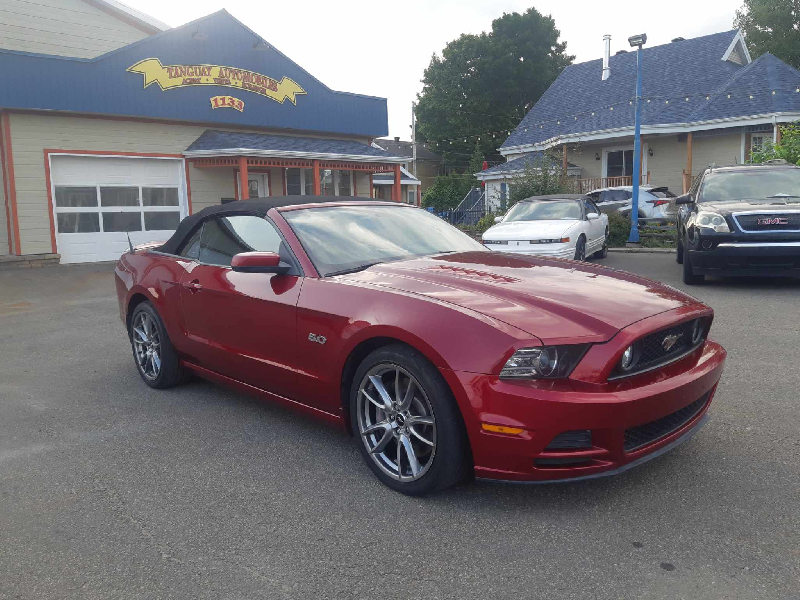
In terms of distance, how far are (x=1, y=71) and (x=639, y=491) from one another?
15808 mm

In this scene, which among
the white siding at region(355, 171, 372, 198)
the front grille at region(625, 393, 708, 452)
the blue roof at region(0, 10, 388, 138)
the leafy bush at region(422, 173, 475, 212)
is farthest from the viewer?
the leafy bush at region(422, 173, 475, 212)

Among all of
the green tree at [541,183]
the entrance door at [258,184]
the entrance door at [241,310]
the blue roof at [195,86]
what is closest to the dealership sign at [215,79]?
the blue roof at [195,86]

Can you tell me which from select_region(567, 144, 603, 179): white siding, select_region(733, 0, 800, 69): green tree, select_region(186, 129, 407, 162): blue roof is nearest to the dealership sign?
select_region(186, 129, 407, 162): blue roof

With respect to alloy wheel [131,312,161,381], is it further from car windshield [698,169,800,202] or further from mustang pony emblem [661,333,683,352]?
car windshield [698,169,800,202]

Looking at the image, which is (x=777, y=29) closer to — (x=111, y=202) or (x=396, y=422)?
(x=111, y=202)

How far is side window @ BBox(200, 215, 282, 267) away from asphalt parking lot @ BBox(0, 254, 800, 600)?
1.09m

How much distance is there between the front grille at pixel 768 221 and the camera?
853 cm

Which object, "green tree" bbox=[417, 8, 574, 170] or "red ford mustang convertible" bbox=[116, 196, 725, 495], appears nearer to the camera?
"red ford mustang convertible" bbox=[116, 196, 725, 495]

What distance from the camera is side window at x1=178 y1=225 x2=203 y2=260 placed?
5018 millimetres

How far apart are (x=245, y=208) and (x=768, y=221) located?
6994 mm

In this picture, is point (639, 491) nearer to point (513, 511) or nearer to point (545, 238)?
point (513, 511)

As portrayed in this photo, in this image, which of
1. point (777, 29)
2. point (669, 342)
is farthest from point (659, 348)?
point (777, 29)

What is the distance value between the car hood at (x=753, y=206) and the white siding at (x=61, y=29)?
16118mm

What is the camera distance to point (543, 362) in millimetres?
2887
